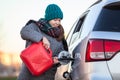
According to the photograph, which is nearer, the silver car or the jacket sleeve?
the silver car

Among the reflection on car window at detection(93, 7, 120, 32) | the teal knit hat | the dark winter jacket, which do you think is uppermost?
the reflection on car window at detection(93, 7, 120, 32)

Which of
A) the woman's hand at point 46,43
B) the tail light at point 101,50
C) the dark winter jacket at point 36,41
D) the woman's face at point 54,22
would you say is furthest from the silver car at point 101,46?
the woman's face at point 54,22

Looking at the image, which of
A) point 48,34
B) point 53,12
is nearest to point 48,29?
point 48,34

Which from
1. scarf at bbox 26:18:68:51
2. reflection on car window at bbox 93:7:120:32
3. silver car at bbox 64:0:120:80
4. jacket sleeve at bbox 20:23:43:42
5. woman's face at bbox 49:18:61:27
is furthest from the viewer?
woman's face at bbox 49:18:61:27

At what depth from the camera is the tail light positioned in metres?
6.17

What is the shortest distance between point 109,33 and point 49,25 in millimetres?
1334

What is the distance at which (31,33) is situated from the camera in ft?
23.2

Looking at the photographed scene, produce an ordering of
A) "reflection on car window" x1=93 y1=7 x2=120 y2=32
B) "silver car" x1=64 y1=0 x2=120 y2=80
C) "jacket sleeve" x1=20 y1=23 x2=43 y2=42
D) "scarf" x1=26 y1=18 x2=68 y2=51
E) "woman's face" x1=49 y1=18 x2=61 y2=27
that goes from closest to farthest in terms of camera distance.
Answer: "silver car" x1=64 y1=0 x2=120 y2=80, "reflection on car window" x1=93 y1=7 x2=120 y2=32, "jacket sleeve" x1=20 y1=23 x2=43 y2=42, "scarf" x1=26 y1=18 x2=68 y2=51, "woman's face" x1=49 y1=18 x2=61 y2=27

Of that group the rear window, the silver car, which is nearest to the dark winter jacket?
the silver car

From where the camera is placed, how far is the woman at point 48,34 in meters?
7.07

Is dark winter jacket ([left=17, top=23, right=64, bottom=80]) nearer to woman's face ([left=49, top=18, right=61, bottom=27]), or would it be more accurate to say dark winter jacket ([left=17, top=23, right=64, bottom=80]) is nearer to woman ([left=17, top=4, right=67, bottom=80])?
woman ([left=17, top=4, right=67, bottom=80])

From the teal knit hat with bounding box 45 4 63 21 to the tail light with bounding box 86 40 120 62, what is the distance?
3.92 ft

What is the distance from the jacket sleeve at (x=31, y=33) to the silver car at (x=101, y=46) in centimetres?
67

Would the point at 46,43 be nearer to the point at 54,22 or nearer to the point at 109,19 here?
the point at 54,22
